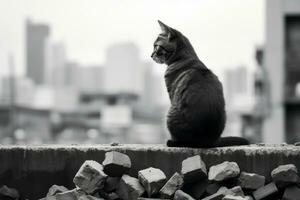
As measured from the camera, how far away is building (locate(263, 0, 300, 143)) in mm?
26484

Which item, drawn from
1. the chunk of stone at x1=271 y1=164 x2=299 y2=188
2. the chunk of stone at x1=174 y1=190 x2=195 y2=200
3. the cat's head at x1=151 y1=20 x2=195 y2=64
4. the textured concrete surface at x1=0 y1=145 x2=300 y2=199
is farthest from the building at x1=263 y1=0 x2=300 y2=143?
the chunk of stone at x1=174 y1=190 x2=195 y2=200

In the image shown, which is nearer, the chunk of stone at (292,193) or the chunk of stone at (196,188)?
the chunk of stone at (292,193)

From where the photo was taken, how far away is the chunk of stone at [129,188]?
16.2ft

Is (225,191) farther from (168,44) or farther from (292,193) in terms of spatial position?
(168,44)

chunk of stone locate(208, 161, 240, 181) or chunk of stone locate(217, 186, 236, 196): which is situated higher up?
chunk of stone locate(208, 161, 240, 181)

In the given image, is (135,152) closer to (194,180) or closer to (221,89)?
(194,180)

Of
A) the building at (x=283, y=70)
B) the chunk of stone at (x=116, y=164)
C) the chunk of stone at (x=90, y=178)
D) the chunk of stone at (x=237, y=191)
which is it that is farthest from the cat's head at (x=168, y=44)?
the building at (x=283, y=70)

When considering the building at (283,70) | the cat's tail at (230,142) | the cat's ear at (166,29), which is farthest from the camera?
the building at (283,70)

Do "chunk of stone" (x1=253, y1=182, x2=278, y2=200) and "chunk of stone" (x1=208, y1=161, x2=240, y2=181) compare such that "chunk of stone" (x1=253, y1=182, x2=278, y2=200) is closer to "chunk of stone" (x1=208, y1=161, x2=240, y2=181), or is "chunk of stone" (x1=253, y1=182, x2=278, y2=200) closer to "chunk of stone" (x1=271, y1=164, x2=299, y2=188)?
"chunk of stone" (x1=271, y1=164, x2=299, y2=188)

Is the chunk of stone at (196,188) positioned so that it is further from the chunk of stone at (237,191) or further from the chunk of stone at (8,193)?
the chunk of stone at (8,193)

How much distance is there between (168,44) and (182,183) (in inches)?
62.1

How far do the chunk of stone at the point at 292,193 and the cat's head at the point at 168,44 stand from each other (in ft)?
5.92

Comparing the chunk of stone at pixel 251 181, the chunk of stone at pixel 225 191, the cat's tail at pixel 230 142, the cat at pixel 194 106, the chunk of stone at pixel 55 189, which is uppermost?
the cat at pixel 194 106

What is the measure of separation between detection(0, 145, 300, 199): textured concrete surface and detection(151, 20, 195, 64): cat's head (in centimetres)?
101
